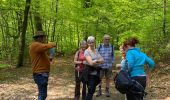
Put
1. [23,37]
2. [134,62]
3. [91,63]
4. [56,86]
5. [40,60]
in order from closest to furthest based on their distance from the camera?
[134,62] < [40,60] < [91,63] < [56,86] < [23,37]

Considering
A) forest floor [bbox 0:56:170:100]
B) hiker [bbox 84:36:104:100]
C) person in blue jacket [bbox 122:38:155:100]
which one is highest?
person in blue jacket [bbox 122:38:155:100]

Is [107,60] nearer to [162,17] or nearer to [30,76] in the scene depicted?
[30,76]

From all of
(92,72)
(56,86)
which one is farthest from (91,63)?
(56,86)

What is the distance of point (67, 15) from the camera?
25.7 metres

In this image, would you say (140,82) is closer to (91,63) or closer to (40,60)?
(91,63)

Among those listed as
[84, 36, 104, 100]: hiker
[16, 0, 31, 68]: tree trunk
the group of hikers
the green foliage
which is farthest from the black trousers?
[16, 0, 31, 68]: tree trunk

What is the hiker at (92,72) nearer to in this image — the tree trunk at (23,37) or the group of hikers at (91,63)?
the group of hikers at (91,63)

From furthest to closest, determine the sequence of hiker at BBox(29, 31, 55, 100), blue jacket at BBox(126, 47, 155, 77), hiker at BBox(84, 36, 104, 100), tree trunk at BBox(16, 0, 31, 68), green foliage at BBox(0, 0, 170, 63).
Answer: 1. tree trunk at BBox(16, 0, 31, 68)
2. green foliage at BBox(0, 0, 170, 63)
3. hiker at BBox(84, 36, 104, 100)
4. hiker at BBox(29, 31, 55, 100)
5. blue jacket at BBox(126, 47, 155, 77)

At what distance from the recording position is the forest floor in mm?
11609

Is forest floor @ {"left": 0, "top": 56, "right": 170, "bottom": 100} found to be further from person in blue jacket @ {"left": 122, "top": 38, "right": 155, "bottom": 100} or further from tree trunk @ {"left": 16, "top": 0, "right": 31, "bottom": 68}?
person in blue jacket @ {"left": 122, "top": 38, "right": 155, "bottom": 100}

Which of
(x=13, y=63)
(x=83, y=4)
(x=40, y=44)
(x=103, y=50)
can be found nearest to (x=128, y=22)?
(x=83, y=4)

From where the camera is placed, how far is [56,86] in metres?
13.8

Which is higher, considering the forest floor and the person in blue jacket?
the person in blue jacket

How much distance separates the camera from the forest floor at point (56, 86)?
11.6 metres
